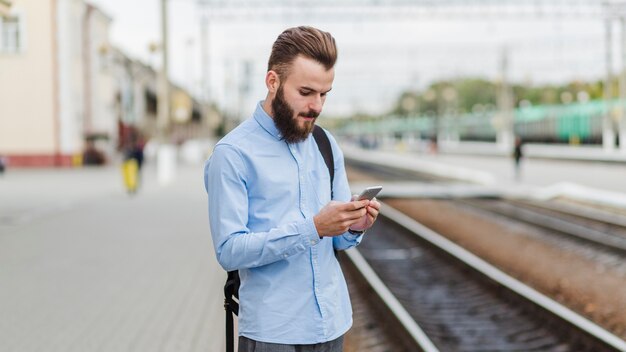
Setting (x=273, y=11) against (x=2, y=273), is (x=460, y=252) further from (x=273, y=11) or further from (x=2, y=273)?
(x=273, y=11)

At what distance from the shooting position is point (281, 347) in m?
2.40

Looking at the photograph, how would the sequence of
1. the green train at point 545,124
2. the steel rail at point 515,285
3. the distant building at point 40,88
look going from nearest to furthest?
1. the steel rail at point 515,285
2. the distant building at point 40,88
3. the green train at point 545,124

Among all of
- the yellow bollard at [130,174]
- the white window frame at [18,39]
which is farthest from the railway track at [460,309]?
the white window frame at [18,39]

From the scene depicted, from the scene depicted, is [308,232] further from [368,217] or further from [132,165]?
[132,165]

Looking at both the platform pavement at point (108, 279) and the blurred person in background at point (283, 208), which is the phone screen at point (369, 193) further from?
the platform pavement at point (108, 279)

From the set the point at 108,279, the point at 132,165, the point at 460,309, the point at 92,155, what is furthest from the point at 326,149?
the point at 92,155

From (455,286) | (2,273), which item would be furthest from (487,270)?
(2,273)

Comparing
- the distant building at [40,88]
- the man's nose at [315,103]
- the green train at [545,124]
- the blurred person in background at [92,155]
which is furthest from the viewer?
the green train at [545,124]

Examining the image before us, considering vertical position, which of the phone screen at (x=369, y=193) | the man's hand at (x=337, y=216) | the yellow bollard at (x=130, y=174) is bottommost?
the yellow bollard at (x=130, y=174)

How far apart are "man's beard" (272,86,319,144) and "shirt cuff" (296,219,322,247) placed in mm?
256

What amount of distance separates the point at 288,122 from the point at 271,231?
31 centimetres

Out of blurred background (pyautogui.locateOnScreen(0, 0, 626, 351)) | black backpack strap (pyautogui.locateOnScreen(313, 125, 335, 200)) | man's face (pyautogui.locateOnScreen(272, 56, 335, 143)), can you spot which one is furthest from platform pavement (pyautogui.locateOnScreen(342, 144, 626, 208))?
man's face (pyautogui.locateOnScreen(272, 56, 335, 143))

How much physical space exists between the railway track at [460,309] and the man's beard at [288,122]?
13.9 feet

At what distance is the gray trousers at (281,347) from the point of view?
7.89 ft
